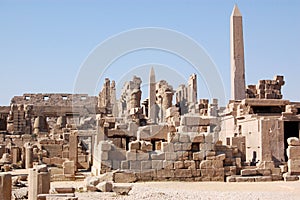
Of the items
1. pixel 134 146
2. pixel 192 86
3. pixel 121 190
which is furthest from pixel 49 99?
pixel 121 190

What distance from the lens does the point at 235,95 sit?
1044 inches

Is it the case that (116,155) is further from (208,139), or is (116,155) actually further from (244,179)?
(244,179)

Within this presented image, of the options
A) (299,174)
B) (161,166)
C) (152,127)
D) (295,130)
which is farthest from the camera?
(295,130)

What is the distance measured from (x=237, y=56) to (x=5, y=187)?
19968 millimetres

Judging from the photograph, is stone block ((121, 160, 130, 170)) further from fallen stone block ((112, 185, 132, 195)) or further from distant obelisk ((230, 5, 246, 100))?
distant obelisk ((230, 5, 246, 100))

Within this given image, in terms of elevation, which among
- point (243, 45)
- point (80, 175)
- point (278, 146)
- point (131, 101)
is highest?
point (243, 45)

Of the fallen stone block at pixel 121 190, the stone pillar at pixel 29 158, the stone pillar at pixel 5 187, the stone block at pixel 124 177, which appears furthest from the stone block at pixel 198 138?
the stone pillar at pixel 29 158

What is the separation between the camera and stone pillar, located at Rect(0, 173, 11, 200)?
8789 mm

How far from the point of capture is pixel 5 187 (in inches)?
348

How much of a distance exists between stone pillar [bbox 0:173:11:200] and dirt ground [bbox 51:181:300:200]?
5.49 ft

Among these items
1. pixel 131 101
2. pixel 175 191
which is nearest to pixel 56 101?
pixel 131 101

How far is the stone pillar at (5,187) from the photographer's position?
8.79 metres

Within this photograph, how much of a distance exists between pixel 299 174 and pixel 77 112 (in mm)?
25798

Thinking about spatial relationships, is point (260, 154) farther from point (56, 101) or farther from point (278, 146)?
point (56, 101)
